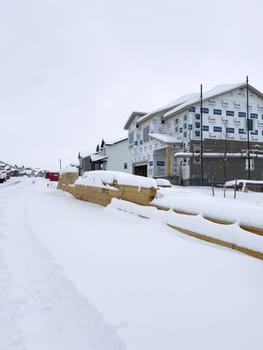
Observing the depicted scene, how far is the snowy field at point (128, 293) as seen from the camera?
197 cm

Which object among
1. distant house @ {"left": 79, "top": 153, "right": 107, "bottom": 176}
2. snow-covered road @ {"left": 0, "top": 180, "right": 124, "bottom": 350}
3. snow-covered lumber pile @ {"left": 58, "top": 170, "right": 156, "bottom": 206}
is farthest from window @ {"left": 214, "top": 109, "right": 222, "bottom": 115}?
snow-covered road @ {"left": 0, "top": 180, "right": 124, "bottom": 350}

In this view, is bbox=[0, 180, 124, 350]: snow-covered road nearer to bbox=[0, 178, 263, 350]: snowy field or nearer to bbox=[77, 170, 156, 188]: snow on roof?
bbox=[0, 178, 263, 350]: snowy field

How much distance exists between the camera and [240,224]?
4020 millimetres

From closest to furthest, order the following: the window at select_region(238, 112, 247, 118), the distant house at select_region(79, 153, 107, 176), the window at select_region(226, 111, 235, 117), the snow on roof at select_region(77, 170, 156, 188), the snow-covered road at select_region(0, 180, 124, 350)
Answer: the snow-covered road at select_region(0, 180, 124, 350) → the snow on roof at select_region(77, 170, 156, 188) → the window at select_region(226, 111, 235, 117) → the window at select_region(238, 112, 247, 118) → the distant house at select_region(79, 153, 107, 176)

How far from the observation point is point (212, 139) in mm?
21234

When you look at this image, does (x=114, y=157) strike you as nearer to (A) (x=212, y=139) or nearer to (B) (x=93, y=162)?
(B) (x=93, y=162)

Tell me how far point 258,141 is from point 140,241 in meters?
21.7

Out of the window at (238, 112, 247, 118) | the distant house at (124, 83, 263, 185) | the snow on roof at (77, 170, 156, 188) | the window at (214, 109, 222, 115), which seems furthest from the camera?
the window at (238, 112, 247, 118)

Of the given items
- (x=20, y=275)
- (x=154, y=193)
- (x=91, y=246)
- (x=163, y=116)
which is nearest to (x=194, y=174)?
(x=163, y=116)

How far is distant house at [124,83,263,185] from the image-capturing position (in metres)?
20.5

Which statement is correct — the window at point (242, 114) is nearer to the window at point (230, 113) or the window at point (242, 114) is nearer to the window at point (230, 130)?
the window at point (230, 113)

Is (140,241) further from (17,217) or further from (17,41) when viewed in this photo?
(17,41)

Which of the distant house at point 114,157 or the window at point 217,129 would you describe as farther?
the distant house at point 114,157

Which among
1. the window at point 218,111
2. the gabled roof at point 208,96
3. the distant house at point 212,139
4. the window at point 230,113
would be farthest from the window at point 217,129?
the gabled roof at point 208,96
